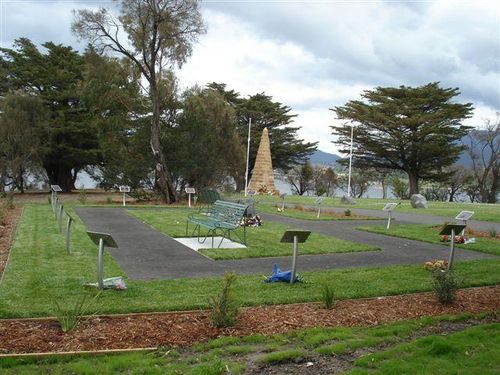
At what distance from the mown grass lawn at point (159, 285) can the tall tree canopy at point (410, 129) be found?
1571 inches

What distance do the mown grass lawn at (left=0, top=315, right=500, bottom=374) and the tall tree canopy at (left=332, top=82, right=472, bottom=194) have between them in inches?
1745

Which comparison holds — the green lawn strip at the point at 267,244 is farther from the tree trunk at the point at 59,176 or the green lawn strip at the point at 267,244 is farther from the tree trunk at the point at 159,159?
the tree trunk at the point at 59,176

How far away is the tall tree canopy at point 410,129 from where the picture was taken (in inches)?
1869

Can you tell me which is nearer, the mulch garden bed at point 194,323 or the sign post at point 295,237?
the mulch garden bed at point 194,323

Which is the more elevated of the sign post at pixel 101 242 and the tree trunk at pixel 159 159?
the tree trunk at pixel 159 159

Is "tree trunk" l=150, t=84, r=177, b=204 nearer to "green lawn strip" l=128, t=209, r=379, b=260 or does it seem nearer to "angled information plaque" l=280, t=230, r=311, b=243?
"green lawn strip" l=128, t=209, r=379, b=260

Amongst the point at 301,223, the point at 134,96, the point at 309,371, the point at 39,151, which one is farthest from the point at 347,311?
the point at 39,151

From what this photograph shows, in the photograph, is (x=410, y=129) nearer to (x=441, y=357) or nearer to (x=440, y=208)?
(x=440, y=208)

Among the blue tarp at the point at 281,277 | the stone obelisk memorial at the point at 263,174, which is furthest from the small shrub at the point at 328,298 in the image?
the stone obelisk memorial at the point at 263,174

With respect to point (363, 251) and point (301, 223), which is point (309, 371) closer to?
point (363, 251)

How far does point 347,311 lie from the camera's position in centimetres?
631

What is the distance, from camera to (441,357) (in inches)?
184

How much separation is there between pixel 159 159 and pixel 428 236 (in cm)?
1669

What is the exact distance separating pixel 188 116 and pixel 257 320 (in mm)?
24091
